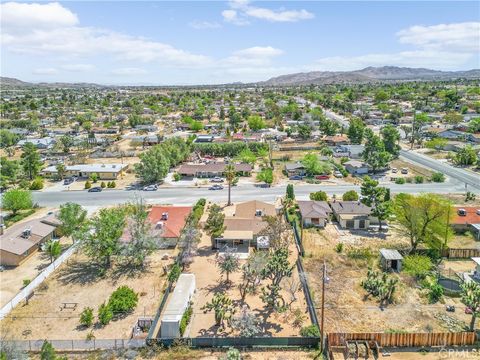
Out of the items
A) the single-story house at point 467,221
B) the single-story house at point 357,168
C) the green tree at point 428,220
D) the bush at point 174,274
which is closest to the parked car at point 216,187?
the single-story house at point 357,168

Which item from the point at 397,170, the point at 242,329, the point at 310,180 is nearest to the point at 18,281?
the point at 242,329

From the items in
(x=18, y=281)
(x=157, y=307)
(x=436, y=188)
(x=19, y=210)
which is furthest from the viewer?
(x=436, y=188)

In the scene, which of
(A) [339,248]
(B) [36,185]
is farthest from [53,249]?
(B) [36,185]

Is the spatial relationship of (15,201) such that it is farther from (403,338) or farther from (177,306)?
(403,338)

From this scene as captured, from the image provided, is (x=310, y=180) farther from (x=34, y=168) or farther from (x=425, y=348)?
(x=34, y=168)

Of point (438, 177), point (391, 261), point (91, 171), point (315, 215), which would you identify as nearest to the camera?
point (391, 261)

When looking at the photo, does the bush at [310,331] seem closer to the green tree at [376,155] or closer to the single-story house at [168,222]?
the single-story house at [168,222]
